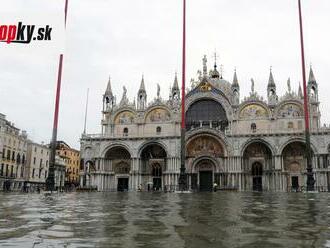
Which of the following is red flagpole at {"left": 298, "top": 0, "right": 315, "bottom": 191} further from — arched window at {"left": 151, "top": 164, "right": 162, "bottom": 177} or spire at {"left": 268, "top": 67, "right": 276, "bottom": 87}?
arched window at {"left": 151, "top": 164, "right": 162, "bottom": 177}

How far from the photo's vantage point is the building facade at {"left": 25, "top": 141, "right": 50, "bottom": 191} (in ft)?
213

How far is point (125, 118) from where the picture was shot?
53469mm

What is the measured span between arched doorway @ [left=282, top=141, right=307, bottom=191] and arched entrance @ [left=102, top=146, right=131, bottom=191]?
21.7 m

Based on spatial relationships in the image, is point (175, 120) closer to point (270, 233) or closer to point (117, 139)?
point (117, 139)

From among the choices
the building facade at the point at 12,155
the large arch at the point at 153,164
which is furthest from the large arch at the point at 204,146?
the building facade at the point at 12,155

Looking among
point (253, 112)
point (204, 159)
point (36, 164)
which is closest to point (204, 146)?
point (204, 159)

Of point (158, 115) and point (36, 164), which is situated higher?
point (158, 115)

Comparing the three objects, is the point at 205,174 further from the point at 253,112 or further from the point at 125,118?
the point at 125,118

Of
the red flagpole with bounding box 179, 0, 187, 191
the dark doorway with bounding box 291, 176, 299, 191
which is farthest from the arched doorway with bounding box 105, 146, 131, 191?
the red flagpole with bounding box 179, 0, 187, 191

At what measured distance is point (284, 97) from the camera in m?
48.2

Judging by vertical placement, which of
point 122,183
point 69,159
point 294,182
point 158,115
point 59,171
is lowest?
point 122,183

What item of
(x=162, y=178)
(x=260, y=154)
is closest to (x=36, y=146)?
(x=162, y=178)

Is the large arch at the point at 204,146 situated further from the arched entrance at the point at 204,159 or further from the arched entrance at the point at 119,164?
the arched entrance at the point at 119,164

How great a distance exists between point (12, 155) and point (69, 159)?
32.1 m
